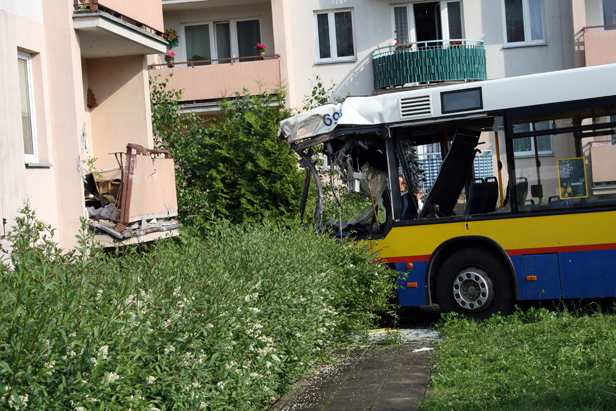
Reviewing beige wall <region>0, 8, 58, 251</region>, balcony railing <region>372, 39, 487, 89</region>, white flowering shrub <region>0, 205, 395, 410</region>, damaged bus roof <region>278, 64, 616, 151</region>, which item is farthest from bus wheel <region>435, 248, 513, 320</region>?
balcony railing <region>372, 39, 487, 89</region>

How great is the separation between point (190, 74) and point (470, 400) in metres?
17.0

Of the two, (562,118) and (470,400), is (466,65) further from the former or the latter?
(470,400)

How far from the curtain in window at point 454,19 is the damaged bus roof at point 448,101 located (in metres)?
13.8

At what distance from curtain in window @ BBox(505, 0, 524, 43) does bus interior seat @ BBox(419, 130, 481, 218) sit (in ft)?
45.1

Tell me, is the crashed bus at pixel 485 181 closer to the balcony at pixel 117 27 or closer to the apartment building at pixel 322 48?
the balcony at pixel 117 27

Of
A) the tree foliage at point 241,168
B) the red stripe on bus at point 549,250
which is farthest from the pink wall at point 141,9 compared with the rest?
the red stripe on bus at point 549,250

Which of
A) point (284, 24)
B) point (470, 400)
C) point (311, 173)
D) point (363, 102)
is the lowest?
point (470, 400)

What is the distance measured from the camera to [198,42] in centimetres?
2231

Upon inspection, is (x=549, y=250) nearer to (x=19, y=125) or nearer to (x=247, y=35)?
(x=19, y=125)

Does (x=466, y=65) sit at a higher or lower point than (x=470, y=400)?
higher

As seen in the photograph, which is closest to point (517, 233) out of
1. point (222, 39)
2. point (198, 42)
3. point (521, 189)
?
point (521, 189)

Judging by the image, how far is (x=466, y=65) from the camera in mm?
20609

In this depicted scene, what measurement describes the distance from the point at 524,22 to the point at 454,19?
2.22 metres

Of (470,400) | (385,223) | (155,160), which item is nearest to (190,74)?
(155,160)
